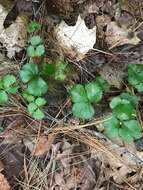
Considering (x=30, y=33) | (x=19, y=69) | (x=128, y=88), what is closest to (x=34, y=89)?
(x=19, y=69)

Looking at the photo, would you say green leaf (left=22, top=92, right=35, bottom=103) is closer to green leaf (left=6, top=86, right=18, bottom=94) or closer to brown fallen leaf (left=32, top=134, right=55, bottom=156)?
green leaf (left=6, top=86, right=18, bottom=94)

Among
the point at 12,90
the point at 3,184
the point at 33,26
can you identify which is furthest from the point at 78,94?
the point at 3,184

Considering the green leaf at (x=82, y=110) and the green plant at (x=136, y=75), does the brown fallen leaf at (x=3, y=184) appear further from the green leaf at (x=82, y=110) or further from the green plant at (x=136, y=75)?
the green plant at (x=136, y=75)

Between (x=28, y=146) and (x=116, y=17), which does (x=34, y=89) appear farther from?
(x=116, y=17)

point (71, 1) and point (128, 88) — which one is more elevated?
point (71, 1)

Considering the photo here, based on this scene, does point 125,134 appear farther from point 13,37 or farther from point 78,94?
point 13,37

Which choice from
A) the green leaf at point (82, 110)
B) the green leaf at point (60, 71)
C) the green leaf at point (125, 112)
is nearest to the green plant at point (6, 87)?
the green leaf at point (60, 71)
